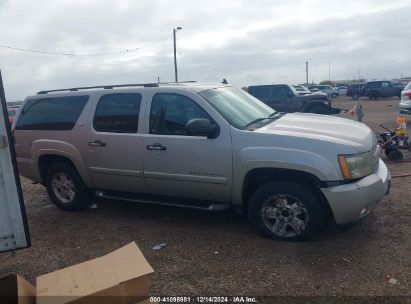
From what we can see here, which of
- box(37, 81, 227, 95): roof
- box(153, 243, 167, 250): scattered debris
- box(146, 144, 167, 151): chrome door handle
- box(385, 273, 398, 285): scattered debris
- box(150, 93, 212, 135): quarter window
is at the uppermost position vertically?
box(37, 81, 227, 95): roof

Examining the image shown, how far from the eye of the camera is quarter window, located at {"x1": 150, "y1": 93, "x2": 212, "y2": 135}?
4.96 m

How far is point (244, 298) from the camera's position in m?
3.48

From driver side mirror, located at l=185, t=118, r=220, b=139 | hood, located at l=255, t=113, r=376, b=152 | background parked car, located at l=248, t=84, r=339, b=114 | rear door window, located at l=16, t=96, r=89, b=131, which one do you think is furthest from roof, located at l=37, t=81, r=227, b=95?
background parked car, located at l=248, t=84, r=339, b=114

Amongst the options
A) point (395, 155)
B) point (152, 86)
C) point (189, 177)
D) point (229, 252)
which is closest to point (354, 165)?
point (229, 252)

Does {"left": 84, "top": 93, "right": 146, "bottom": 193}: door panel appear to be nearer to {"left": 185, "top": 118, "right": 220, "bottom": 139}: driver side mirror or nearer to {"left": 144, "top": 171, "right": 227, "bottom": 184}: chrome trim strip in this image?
{"left": 144, "top": 171, "right": 227, "bottom": 184}: chrome trim strip

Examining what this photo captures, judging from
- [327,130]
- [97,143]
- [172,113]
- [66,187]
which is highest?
[172,113]

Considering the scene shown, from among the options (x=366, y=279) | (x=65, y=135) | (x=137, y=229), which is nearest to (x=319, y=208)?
(x=366, y=279)

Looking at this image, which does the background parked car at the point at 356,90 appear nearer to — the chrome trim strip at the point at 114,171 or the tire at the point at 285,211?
the chrome trim strip at the point at 114,171

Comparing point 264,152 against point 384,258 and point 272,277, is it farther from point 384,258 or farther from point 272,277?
point 384,258

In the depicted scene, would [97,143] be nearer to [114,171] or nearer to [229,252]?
[114,171]

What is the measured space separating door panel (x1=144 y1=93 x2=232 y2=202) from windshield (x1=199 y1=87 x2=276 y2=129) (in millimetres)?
200

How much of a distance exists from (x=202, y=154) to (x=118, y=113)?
144cm

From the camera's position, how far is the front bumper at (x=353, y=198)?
414 centimetres

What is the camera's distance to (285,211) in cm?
450
